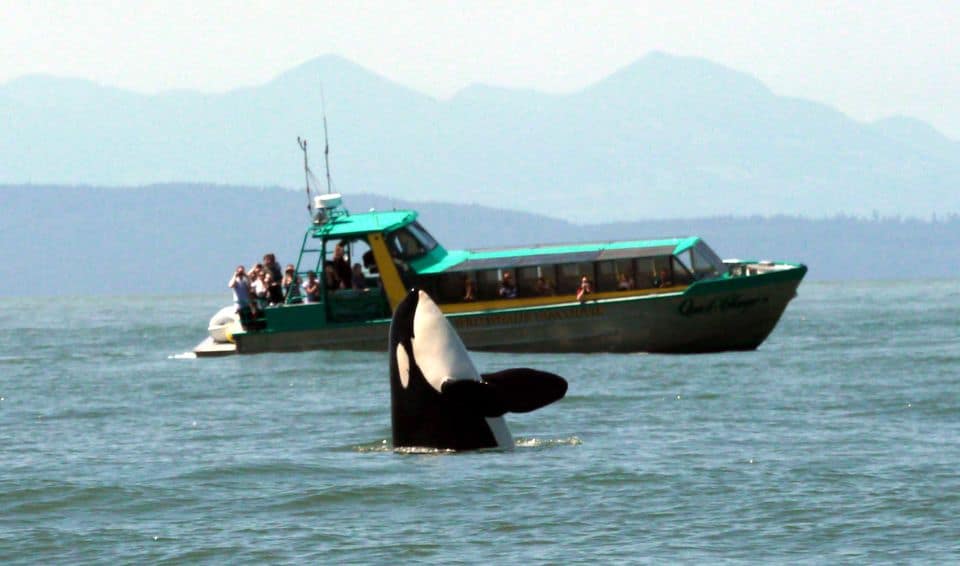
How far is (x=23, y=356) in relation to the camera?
166 ft

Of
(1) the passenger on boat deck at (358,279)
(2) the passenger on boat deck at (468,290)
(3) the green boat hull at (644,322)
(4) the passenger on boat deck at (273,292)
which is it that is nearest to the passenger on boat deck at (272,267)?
(4) the passenger on boat deck at (273,292)

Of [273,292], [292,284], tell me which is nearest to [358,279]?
[292,284]

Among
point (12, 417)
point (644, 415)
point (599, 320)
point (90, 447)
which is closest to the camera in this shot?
point (90, 447)

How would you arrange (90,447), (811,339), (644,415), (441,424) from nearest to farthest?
(441,424) → (90,447) → (644,415) → (811,339)

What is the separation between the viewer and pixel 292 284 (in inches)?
1588

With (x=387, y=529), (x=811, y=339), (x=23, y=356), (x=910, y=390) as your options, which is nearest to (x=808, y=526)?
(x=387, y=529)

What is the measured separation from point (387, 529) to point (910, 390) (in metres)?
15.7

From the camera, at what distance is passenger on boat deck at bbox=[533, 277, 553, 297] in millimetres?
38750

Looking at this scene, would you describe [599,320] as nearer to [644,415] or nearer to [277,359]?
[277,359]

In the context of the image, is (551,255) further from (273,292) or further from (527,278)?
(273,292)

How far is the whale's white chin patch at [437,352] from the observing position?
19.2 metres

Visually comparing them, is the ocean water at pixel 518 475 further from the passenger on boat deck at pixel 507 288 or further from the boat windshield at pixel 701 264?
the passenger on boat deck at pixel 507 288

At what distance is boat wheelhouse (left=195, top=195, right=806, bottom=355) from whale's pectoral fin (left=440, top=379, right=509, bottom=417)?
18645 mm

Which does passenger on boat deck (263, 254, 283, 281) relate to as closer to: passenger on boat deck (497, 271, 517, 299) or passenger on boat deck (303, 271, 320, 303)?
passenger on boat deck (303, 271, 320, 303)
